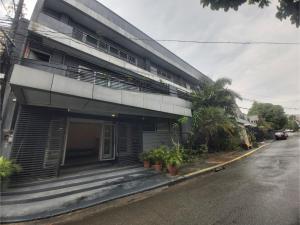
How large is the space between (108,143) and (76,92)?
460cm

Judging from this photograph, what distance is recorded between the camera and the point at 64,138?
736 centimetres

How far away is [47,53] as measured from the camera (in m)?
7.90

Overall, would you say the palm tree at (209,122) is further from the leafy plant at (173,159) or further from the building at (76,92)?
the leafy plant at (173,159)

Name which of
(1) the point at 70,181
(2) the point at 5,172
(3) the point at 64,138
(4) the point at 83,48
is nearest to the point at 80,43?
(4) the point at 83,48

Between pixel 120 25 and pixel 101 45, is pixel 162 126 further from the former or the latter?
pixel 120 25

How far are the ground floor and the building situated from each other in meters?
0.03

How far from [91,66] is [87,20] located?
2.81 metres

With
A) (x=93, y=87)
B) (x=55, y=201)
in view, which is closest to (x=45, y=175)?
(x=55, y=201)

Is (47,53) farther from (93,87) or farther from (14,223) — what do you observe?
(14,223)

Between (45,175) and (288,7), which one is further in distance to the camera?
(45,175)

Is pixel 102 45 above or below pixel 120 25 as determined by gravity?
below

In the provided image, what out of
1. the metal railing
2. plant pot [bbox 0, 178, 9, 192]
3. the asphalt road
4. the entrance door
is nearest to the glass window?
the metal railing

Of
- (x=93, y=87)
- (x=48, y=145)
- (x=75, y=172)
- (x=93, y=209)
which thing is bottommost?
(x=93, y=209)

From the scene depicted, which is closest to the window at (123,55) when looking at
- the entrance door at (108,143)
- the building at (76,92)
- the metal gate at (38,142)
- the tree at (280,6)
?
the building at (76,92)
